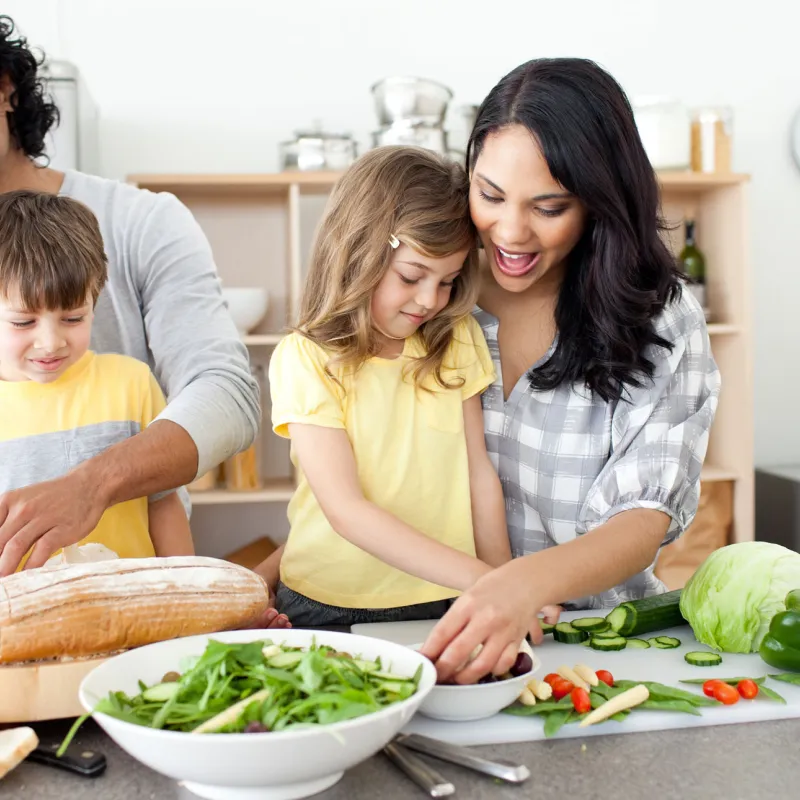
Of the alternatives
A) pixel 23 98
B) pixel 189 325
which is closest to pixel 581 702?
pixel 189 325

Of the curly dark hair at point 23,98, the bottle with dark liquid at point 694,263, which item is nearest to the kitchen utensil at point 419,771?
the curly dark hair at point 23,98

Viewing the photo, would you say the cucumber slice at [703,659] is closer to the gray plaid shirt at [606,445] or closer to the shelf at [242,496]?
the gray plaid shirt at [606,445]

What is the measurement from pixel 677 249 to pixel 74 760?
303cm

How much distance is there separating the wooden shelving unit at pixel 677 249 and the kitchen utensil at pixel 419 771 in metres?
2.32

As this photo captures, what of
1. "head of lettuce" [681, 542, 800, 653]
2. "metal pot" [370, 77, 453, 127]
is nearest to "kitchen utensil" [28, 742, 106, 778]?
"head of lettuce" [681, 542, 800, 653]

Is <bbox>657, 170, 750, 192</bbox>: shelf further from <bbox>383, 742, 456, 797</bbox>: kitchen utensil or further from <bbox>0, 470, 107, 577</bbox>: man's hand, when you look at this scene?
<bbox>383, 742, 456, 797</bbox>: kitchen utensil

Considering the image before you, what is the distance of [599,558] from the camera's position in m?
1.27

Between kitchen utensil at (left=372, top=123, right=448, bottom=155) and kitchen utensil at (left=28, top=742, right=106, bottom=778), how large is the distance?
2.36 meters

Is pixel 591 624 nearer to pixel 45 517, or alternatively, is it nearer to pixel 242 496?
pixel 45 517

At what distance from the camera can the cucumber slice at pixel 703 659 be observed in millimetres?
1180

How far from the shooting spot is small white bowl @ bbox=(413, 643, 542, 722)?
0.97 metres

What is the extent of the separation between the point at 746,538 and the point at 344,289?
7.52ft

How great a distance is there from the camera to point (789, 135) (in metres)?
3.64

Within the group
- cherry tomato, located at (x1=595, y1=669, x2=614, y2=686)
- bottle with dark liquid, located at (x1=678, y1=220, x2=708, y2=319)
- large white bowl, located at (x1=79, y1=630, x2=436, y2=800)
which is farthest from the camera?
bottle with dark liquid, located at (x1=678, y1=220, x2=708, y2=319)
